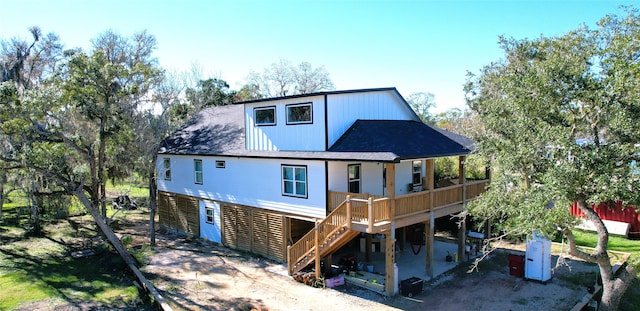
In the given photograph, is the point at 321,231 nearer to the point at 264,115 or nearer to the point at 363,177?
the point at 363,177

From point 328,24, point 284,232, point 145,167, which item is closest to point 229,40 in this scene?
point 328,24

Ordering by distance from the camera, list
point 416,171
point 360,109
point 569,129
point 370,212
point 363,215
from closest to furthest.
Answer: point 569,129, point 370,212, point 363,215, point 360,109, point 416,171

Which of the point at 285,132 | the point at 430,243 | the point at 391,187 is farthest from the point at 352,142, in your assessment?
the point at 430,243

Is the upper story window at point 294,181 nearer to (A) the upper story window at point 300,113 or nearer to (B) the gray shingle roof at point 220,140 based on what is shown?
(B) the gray shingle roof at point 220,140

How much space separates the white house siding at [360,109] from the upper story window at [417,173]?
7.74 feet

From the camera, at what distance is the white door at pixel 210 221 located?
2045cm

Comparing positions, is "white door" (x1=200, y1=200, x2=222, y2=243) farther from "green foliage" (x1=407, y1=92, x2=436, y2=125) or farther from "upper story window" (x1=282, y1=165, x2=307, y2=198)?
"green foliage" (x1=407, y1=92, x2=436, y2=125)

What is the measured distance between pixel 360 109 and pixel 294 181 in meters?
4.23

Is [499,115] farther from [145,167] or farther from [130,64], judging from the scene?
[130,64]

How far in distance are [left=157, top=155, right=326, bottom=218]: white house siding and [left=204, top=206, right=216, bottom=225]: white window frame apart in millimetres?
609

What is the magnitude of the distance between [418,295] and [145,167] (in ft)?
49.5

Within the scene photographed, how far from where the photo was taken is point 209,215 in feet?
68.8

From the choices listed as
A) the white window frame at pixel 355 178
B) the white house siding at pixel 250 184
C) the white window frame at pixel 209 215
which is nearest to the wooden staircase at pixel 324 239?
the white house siding at pixel 250 184

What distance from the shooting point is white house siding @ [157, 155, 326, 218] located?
51.3 ft
